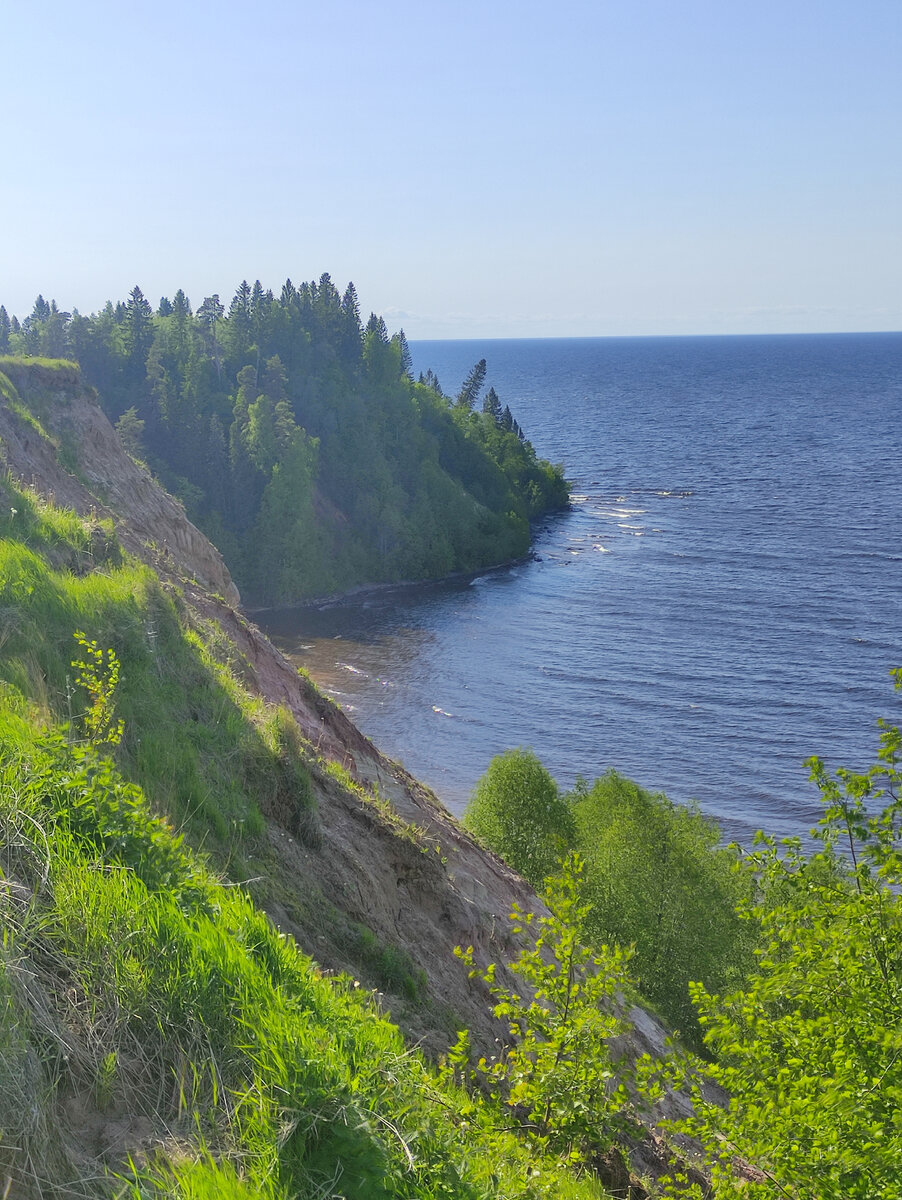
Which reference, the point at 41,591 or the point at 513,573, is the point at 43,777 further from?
the point at 513,573

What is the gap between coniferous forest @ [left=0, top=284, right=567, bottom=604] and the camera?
79.0 m

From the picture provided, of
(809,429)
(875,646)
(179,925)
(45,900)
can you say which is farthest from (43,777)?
(809,429)

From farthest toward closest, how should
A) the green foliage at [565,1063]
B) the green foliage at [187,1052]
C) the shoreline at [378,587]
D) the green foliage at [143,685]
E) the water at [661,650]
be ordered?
the shoreline at [378,587]
the water at [661,650]
the green foliage at [143,685]
the green foliage at [565,1063]
the green foliage at [187,1052]

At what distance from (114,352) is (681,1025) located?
272 ft

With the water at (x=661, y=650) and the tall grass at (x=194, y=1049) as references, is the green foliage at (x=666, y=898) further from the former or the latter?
the tall grass at (x=194, y=1049)

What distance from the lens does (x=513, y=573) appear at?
82312 mm

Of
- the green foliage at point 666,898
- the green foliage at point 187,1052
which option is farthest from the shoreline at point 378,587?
the green foliage at point 187,1052

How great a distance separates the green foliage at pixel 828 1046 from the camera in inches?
264

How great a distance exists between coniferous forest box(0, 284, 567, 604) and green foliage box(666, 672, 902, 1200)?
67762 mm

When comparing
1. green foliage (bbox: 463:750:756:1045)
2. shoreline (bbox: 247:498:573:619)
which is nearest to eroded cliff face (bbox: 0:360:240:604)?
green foliage (bbox: 463:750:756:1045)

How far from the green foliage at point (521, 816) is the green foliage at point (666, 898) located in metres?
1.27

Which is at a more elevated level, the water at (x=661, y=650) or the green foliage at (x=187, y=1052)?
the green foliage at (x=187, y=1052)

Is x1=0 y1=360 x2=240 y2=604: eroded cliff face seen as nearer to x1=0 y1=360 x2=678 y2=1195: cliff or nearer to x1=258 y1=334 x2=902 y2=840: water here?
x1=0 y1=360 x2=678 y2=1195: cliff

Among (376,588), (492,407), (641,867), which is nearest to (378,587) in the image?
(376,588)
